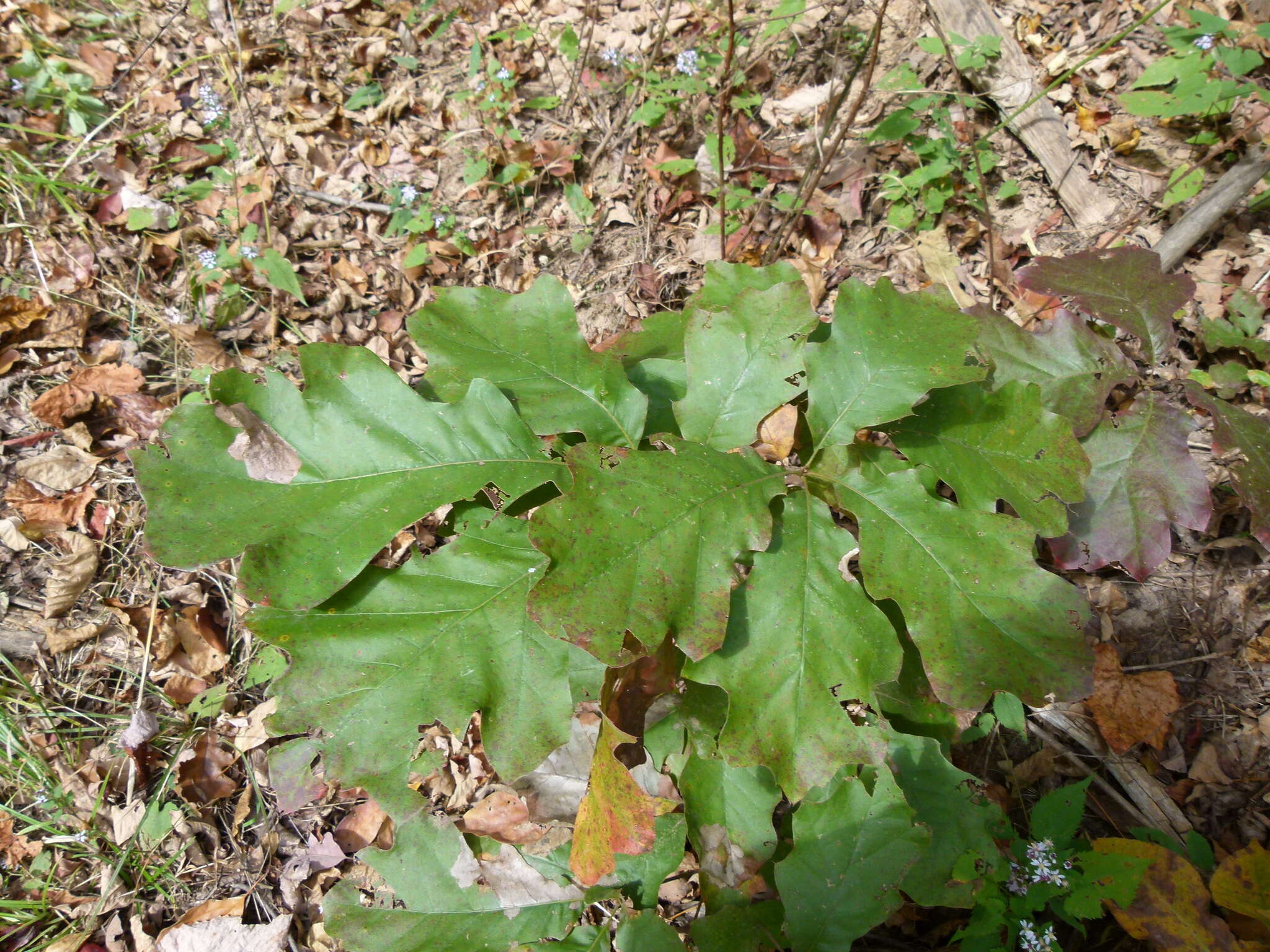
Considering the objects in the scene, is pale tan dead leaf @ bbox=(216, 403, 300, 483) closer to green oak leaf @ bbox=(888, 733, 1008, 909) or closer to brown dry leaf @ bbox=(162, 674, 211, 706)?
green oak leaf @ bbox=(888, 733, 1008, 909)

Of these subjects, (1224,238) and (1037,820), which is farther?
(1224,238)

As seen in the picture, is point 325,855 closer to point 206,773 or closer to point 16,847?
point 206,773

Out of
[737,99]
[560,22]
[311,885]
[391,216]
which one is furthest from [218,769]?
[560,22]

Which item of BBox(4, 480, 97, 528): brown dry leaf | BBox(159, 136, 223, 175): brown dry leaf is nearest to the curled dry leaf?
BBox(4, 480, 97, 528): brown dry leaf

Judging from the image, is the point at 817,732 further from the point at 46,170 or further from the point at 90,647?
the point at 46,170

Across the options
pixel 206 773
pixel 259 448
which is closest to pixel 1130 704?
pixel 259 448
